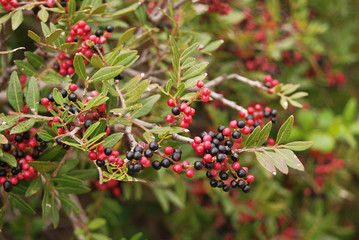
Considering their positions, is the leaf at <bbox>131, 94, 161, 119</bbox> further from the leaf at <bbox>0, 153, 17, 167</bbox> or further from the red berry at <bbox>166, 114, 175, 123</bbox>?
the leaf at <bbox>0, 153, 17, 167</bbox>

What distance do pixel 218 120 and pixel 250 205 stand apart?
2.47ft

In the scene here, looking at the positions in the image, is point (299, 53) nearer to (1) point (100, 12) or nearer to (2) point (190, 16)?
(2) point (190, 16)

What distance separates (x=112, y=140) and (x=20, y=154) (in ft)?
1.33

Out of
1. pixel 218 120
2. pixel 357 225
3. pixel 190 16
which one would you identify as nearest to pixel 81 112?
pixel 190 16

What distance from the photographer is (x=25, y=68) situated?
156cm

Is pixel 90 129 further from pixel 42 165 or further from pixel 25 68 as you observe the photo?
pixel 25 68

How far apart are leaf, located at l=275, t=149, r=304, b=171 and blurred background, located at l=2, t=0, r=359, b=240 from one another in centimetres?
102

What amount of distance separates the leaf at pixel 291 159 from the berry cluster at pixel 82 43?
0.77 metres

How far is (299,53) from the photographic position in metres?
2.95

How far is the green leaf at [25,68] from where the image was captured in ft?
5.05

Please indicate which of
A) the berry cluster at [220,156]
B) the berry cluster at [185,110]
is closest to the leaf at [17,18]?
the berry cluster at [185,110]

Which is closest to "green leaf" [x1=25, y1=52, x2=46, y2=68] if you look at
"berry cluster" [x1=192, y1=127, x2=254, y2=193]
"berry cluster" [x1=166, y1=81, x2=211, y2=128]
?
"berry cluster" [x1=166, y1=81, x2=211, y2=128]

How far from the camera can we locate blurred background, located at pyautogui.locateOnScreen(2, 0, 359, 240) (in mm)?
2535

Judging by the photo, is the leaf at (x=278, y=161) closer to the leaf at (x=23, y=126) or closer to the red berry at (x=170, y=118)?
the red berry at (x=170, y=118)
